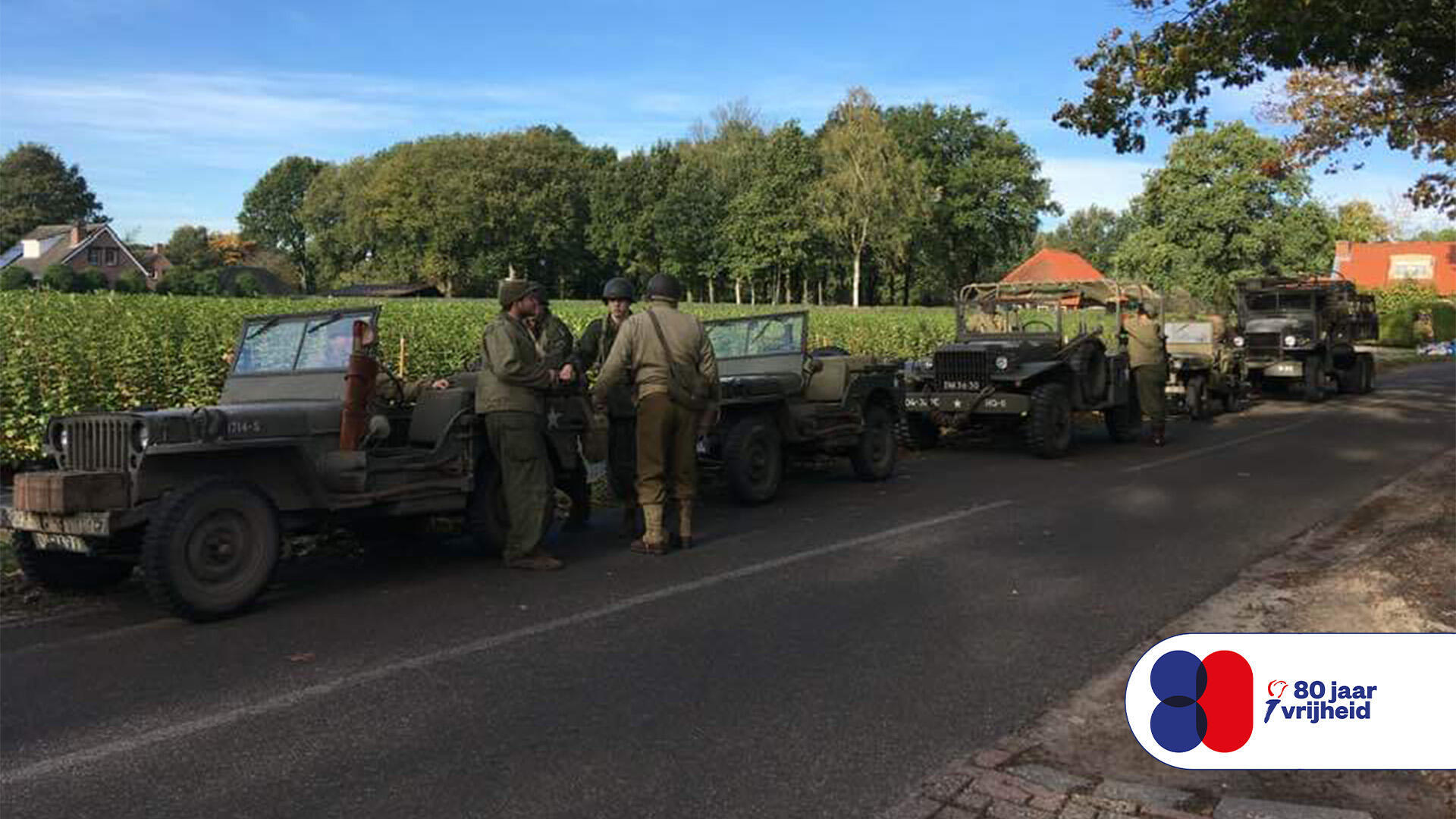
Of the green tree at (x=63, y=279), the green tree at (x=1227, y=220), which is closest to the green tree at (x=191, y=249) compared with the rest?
the green tree at (x=63, y=279)

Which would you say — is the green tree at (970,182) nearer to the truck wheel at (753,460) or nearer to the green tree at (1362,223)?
the green tree at (1362,223)

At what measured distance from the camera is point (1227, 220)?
4966 centimetres

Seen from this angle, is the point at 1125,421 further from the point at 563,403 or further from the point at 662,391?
the point at 563,403

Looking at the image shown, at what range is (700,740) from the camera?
13.8 feet

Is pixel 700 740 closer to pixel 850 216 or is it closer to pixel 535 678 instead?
pixel 535 678

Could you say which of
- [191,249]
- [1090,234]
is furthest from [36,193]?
[1090,234]

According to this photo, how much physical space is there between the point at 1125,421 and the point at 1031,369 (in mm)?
2648

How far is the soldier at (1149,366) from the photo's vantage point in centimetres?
1516

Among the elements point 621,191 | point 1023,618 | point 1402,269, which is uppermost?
point 621,191

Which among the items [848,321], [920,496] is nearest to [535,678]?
[920,496]

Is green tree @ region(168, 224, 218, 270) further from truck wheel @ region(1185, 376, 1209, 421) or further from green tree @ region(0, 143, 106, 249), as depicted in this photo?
truck wheel @ region(1185, 376, 1209, 421)

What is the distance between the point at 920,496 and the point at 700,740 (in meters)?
6.56

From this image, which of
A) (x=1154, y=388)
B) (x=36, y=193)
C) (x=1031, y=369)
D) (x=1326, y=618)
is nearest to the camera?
(x=1326, y=618)

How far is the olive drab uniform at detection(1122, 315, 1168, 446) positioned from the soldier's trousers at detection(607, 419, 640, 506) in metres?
9.14
